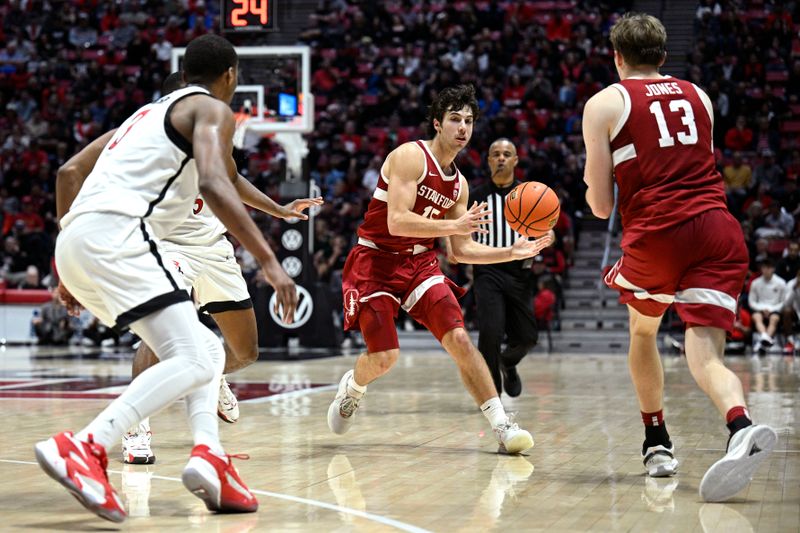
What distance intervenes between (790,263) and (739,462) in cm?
1164

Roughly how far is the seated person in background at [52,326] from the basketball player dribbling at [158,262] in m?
13.1

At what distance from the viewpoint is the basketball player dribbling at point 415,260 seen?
18.9ft

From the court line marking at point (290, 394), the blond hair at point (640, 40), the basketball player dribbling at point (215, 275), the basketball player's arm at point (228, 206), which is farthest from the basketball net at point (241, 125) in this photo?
the basketball player's arm at point (228, 206)

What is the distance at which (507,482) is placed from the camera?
471 cm

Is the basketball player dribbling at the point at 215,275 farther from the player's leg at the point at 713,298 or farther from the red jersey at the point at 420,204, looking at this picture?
the player's leg at the point at 713,298

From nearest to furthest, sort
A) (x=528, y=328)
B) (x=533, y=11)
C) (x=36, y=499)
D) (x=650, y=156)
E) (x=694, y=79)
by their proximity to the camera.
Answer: (x=36, y=499) → (x=650, y=156) → (x=528, y=328) → (x=694, y=79) → (x=533, y=11)

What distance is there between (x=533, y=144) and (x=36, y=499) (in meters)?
14.8

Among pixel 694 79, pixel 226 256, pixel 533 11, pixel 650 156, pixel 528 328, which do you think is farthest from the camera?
pixel 533 11

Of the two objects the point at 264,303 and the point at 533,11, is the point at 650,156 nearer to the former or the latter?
the point at 264,303

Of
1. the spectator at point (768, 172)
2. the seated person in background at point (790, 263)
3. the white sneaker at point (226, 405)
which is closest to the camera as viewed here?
the white sneaker at point (226, 405)

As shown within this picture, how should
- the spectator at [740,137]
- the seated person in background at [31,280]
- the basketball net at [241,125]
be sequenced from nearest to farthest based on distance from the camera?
the basketball net at [241,125], the seated person in background at [31,280], the spectator at [740,137]

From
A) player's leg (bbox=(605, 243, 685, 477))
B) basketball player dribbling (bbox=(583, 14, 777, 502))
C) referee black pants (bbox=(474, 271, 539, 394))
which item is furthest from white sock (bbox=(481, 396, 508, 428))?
referee black pants (bbox=(474, 271, 539, 394))

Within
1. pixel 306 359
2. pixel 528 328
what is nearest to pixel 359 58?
pixel 306 359

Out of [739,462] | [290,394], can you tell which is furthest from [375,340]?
[290,394]
